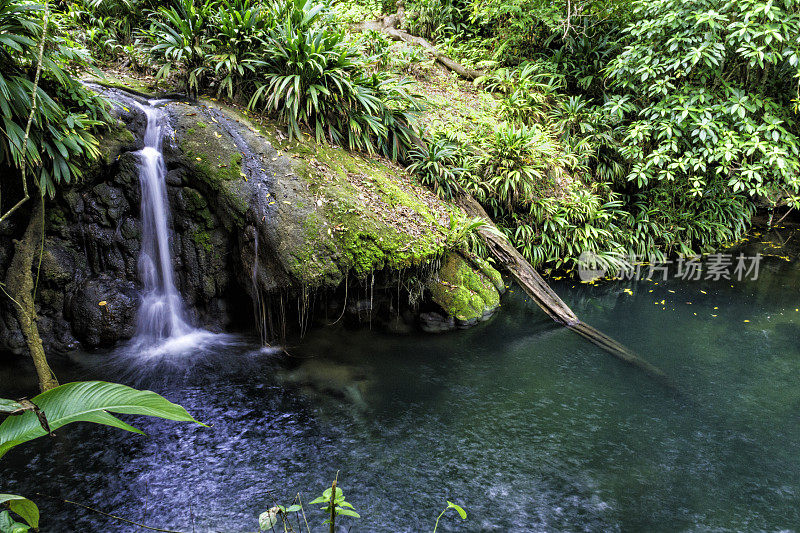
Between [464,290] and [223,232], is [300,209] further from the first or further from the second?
[464,290]

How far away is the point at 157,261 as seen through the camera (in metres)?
5.80

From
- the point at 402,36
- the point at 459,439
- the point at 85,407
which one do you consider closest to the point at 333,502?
the point at 85,407

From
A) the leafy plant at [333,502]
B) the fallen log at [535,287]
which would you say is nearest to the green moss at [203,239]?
the fallen log at [535,287]

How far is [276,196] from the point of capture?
5684 mm

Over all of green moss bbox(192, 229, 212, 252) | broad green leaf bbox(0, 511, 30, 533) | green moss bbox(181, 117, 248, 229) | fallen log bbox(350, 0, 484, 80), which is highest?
fallen log bbox(350, 0, 484, 80)

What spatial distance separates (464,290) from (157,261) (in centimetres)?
406

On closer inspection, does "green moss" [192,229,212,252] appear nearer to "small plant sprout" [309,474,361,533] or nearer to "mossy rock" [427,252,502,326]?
"mossy rock" [427,252,502,326]

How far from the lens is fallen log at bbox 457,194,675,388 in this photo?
6193 mm

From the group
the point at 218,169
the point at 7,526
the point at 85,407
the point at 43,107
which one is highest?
the point at 43,107

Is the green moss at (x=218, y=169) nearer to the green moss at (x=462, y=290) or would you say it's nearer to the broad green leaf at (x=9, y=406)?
the green moss at (x=462, y=290)

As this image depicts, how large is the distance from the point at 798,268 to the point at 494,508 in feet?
30.8

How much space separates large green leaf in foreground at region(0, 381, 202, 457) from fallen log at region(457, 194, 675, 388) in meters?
5.60

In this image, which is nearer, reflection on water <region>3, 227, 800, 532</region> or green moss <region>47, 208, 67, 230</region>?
reflection on water <region>3, 227, 800, 532</region>

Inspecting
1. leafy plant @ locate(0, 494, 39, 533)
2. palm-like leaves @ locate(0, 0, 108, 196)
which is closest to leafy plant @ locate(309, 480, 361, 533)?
leafy plant @ locate(0, 494, 39, 533)
